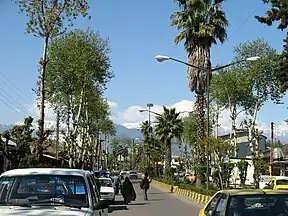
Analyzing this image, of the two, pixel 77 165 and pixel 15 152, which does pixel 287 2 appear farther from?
pixel 77 165

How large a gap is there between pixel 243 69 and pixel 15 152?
3718cm

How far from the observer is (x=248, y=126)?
65812mm

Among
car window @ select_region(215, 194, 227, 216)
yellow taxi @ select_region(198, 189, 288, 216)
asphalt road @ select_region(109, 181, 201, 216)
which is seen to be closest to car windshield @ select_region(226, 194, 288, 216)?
yellow taxi @ select_region(198, 189, 288, 216)

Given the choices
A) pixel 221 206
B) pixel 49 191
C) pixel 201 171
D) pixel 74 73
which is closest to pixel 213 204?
pixel 221 206

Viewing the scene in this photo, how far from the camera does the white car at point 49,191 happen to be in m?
8.56

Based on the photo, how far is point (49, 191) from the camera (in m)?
9.14

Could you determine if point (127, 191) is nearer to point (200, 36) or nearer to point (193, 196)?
point (193, 196)

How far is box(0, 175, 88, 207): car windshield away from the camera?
887cm

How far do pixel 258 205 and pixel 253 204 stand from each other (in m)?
0.08

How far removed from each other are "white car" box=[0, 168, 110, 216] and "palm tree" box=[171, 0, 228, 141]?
31587 mm

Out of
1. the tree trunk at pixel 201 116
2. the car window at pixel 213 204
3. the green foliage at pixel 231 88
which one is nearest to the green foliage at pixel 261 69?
the green foliage at pixel 231 88

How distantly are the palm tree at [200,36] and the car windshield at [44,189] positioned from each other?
31659 millimetres

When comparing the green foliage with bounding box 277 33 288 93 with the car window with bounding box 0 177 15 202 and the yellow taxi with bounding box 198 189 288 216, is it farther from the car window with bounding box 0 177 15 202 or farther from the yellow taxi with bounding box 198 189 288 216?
the car window with bounding box 0 177 15 202

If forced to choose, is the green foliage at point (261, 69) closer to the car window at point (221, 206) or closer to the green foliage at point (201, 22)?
the green foliage at point (201, 22)
